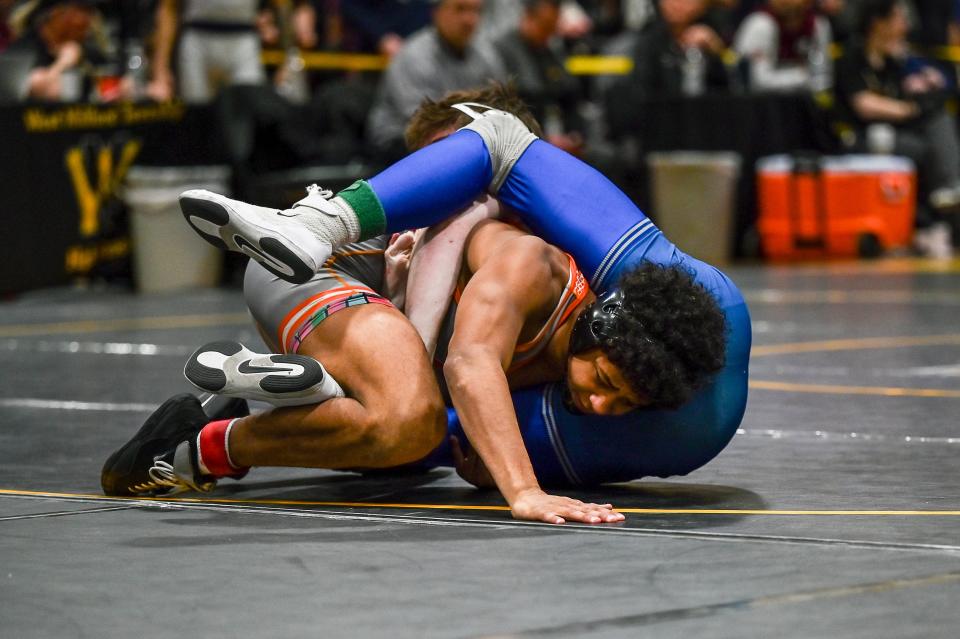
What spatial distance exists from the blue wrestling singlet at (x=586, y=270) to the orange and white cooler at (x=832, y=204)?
7.27 meters

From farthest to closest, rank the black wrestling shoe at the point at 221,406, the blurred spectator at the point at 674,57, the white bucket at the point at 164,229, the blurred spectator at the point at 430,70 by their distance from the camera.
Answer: the blurred spectator at the point at 674,57, the blurred spectator at the point at 430,70, the white bucket at the point at 164,229, the black wrestling shoe at the point at 221,406

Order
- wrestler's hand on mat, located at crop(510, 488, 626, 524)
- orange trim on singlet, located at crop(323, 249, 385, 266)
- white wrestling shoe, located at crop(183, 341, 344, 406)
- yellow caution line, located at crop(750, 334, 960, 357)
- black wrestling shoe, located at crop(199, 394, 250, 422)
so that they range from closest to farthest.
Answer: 1. wrestler's hand on mat, located at crop(510, 488, 626, 524)
2. white wrestling shoe, located at crop(183, 341, 344, 406)
3. orange trim on singlet, located at crop(323, 249, 385, 266)
4. black wrestling shoe, located at crop(199, 394, 250, 422)
5. yellow caution line, located at crop(750, 334, 960, 357)

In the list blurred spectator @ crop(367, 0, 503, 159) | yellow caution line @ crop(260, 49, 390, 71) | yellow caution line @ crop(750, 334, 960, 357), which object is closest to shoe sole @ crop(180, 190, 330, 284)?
yellow caution line @ crop(750, 334, 960, 357)

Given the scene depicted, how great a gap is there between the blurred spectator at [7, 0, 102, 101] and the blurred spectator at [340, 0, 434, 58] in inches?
92.8

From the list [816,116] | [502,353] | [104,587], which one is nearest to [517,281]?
[502,353]

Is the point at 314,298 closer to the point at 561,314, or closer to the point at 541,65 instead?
the point at 561,314

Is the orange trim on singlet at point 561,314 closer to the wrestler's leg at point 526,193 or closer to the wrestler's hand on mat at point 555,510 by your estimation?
the wrestler's leg at point 526,193

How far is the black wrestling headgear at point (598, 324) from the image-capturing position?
308 centimetres

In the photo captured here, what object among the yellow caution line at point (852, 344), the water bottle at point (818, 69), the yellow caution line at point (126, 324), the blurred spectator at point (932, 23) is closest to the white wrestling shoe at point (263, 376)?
the yellow caution line at point (852, 344)

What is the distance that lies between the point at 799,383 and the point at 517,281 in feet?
7.30

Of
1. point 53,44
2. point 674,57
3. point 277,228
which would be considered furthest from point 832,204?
point 277,228

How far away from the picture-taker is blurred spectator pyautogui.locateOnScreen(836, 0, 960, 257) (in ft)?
35.9

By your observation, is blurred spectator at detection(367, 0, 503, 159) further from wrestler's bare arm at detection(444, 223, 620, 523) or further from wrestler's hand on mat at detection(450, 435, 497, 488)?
wrestler's bare arm at detection(444, 223, 620, 523)

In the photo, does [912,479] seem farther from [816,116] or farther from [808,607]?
[816,116]
